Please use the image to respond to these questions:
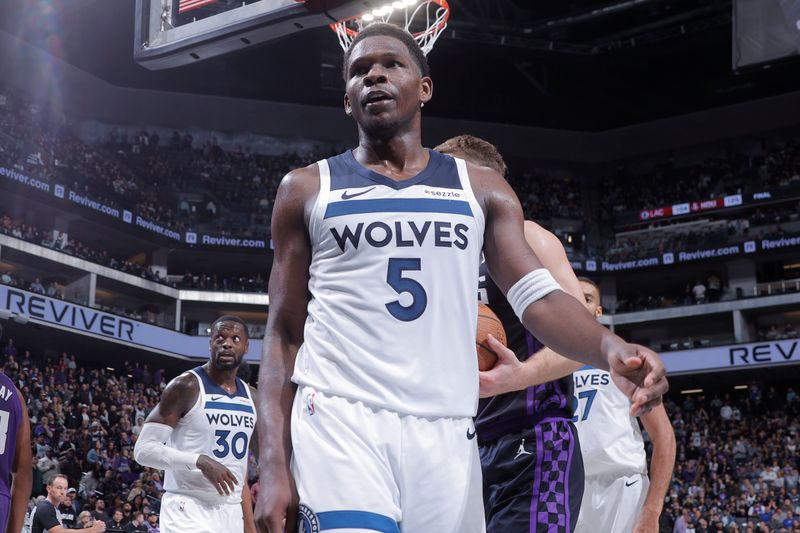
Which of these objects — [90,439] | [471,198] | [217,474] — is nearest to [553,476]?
[471,198]

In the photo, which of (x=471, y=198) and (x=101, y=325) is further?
(x=101, y=325)

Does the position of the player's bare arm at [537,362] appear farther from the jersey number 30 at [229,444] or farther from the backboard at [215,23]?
the jersey number 30 at [229,444]

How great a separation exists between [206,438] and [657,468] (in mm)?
3457

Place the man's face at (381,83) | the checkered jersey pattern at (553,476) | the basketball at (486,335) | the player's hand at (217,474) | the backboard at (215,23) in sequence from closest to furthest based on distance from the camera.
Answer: the man's face at (381,83)
the basketball at (486,335)
the checkered jersey pattern at (553,476)
the backboard at (215,23)
the player's hand at (217,474)

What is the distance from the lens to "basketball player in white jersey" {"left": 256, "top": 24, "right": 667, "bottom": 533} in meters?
2.53

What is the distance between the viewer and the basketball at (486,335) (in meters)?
3.44

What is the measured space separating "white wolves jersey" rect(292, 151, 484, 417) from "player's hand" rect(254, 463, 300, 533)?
0.84ft

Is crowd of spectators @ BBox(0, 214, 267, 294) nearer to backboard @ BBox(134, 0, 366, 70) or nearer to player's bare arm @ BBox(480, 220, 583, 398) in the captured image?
backboard @ BBox(134, 0, 366, 70)

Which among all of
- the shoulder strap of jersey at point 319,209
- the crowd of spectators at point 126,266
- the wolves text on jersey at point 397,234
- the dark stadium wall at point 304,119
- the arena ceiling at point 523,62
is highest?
the arena ceiling at point 523,62

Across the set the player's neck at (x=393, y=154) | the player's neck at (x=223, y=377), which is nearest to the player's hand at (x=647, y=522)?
the player's neck at (x=393, y=154)

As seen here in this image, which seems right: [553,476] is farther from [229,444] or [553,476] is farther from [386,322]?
[229,444]

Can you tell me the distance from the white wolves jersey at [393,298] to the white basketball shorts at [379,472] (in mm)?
52

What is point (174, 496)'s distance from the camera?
7.16 meters

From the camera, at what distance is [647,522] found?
5230 mm
